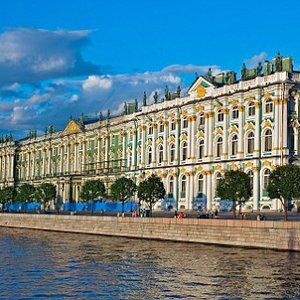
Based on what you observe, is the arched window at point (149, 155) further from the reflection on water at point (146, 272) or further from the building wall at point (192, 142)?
the reflection on water at point (146, 272)

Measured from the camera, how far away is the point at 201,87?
78750 millimetres

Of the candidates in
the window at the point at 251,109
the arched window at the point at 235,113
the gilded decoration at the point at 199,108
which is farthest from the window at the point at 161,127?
the window at the point at 251,109

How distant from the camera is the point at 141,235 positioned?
56750 mm

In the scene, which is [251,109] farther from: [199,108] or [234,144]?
[199,108]

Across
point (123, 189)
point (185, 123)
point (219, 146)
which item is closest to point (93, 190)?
point (123, 189)

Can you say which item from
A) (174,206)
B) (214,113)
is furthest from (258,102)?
(174,206)

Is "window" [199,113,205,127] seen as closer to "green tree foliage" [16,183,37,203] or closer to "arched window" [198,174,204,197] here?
"arched window" [198,174,204,197]

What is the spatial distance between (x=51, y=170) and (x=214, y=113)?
46.1 m

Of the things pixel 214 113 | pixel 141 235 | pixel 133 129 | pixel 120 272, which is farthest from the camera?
pixel 133 129

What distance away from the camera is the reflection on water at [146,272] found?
2856cm

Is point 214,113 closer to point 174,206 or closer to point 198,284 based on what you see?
point 174,206

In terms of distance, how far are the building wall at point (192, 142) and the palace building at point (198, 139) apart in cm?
10

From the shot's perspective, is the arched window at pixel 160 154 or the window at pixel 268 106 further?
the arched window at pixel 160 154

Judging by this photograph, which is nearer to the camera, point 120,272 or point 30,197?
point 120,272
